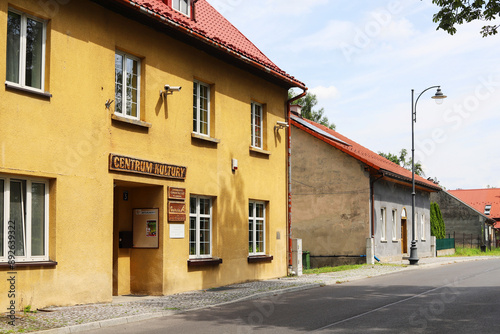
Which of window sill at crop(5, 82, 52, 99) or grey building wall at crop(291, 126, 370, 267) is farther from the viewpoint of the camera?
grey building wall at crop(291, 126, 370, 267)

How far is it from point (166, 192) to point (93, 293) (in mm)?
3319

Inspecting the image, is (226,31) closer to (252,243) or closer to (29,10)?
(252,243)

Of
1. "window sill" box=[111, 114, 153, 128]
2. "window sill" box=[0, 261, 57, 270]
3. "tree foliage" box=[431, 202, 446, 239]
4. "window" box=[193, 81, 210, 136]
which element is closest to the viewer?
"window sill" box=[0, 261, 57, 270]

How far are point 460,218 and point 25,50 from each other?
53.9 m

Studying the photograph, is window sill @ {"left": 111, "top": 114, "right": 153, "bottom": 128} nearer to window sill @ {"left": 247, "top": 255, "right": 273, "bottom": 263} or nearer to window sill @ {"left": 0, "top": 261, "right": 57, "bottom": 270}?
window sill @ {"left": 0, "top": 261, "right": 57, "bottom": 270}

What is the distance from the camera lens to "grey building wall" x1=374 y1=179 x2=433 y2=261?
30.4m

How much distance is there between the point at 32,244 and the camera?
1166 cm

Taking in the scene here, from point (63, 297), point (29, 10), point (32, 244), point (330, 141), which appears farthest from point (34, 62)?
point (330, 141)

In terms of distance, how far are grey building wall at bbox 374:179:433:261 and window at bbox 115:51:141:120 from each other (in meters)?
18.0

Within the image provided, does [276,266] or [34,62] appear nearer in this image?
[34,62]

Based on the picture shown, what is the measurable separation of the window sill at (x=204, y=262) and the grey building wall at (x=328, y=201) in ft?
44.8

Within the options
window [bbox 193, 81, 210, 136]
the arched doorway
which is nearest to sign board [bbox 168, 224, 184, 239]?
window [bbox 193, 81, 210, 136]


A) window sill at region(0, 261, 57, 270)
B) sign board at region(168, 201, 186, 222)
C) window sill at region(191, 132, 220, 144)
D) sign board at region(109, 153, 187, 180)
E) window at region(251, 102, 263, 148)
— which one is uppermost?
window at region(251, 102, 263, 148)

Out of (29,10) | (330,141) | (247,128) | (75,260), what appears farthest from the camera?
(330,141)
